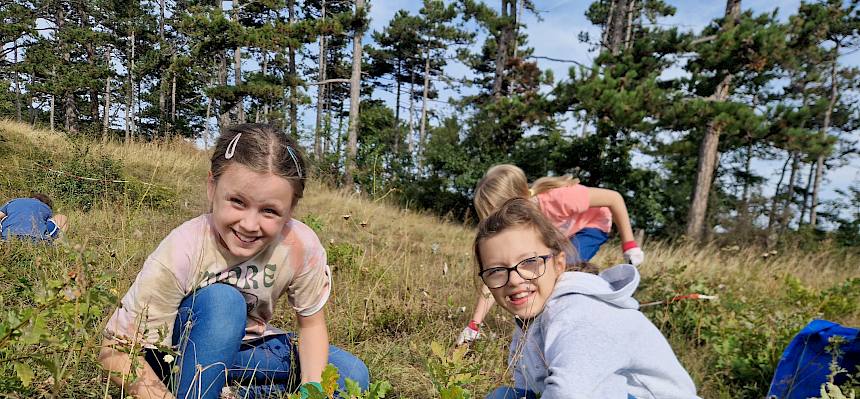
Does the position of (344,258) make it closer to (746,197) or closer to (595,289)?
(595,289)

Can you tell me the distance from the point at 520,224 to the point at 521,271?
0.16m

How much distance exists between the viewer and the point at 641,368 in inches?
55.2

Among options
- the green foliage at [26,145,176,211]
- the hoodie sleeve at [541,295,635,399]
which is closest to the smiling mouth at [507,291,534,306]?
the hoodie sleeve at [541,295,635,399]

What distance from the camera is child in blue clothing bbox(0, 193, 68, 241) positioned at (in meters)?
3.12

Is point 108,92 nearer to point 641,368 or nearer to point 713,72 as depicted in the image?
point 713,72

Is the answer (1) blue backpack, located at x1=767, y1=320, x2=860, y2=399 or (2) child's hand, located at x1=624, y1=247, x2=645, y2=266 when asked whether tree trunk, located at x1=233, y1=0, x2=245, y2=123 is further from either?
(1) blue backpack, located at x1=767, y1=320, x2=860, y2=399

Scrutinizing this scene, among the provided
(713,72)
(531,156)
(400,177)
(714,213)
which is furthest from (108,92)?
(714,213)

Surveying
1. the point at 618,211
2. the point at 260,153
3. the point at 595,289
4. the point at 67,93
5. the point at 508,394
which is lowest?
the point at 508,394

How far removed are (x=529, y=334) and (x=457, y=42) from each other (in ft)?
86.2

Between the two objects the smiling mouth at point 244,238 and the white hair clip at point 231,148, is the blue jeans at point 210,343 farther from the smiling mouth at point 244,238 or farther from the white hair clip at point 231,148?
the white hair clip at point 231,148

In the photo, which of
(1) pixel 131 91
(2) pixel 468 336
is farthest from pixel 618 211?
(1) pixel 131 91

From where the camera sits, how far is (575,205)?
3.15 metres

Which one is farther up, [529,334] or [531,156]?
[531,156]

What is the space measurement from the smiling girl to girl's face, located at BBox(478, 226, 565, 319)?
2.19 feet
